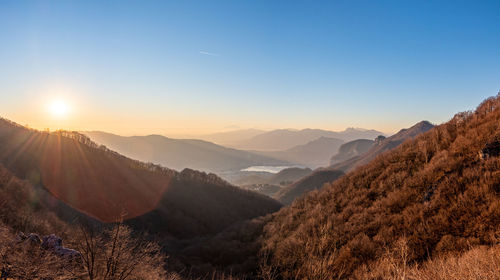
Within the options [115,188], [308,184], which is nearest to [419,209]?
[115,188]

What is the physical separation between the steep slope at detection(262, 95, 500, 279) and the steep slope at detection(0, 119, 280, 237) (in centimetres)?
5359

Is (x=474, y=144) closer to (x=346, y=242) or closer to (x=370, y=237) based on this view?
(x=370, y=237)

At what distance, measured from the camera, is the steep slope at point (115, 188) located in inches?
2387

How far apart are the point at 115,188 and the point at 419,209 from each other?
261ft

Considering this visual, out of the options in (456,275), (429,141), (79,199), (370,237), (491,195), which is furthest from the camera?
(79,199)

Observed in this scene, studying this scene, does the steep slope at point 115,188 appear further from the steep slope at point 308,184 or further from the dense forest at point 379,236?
the steep slope at point 308,184

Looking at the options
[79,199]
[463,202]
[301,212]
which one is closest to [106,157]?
[79,199]

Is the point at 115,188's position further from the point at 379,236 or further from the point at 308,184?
the point at 308,184

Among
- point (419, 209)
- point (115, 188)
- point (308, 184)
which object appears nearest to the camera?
point (419, 209)

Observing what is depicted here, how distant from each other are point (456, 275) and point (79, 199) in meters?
75.2

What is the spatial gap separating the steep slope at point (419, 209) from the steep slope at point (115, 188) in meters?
53.6

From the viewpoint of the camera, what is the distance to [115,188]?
71.9 m

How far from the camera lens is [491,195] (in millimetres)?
8750

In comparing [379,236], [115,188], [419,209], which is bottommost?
[115,188]
